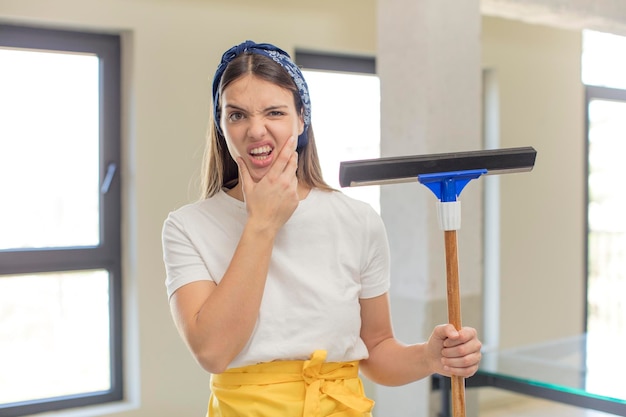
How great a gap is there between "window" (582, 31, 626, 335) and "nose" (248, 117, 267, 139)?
376 cm

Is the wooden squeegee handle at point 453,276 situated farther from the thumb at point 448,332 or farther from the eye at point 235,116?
the eye at point 235,116

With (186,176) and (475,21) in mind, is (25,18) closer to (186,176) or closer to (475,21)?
(186,176)

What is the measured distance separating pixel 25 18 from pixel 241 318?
2143 mm

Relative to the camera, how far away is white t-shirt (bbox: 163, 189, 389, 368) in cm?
119

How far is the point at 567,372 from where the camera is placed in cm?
233

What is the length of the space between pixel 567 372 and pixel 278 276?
1.48 meters

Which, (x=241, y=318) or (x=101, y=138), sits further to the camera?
(x=101, y=138)

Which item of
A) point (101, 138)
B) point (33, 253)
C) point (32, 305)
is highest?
point (101, 138)

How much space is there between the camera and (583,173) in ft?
14.3

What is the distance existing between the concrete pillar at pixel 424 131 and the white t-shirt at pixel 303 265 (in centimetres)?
130

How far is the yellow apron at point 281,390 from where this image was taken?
119 centimetres

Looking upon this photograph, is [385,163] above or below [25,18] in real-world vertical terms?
below

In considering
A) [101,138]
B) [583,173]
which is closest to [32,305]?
[101,138]

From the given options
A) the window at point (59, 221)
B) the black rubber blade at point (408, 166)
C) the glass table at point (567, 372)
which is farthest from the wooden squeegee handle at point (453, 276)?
the window at point (59, 221)
